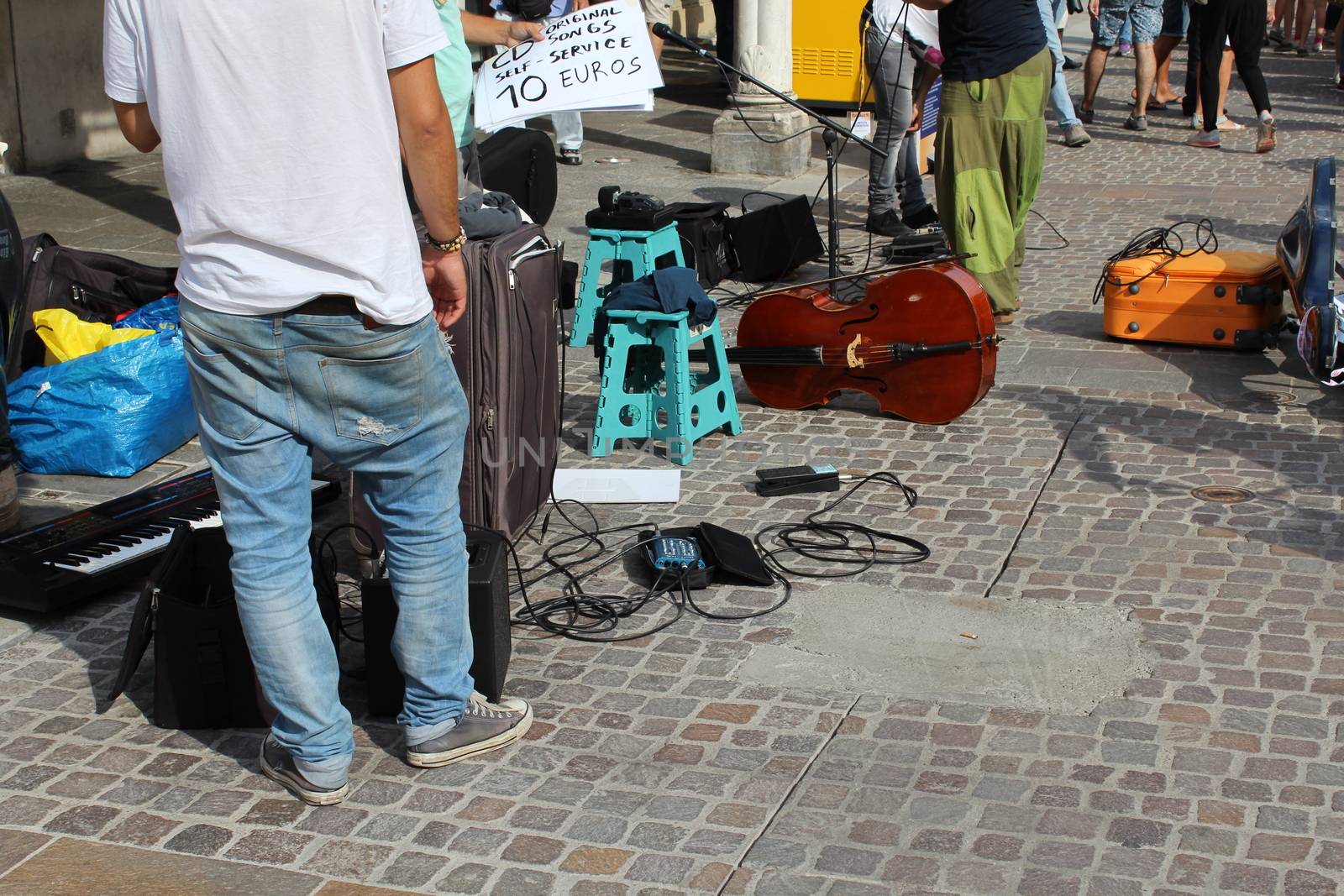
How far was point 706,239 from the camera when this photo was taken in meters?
7.46

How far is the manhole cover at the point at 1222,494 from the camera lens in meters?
4.86

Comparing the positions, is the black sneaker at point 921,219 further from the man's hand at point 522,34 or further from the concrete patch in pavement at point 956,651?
the concrete patch in pavement at point 956,651

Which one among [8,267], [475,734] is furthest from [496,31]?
[475,734]

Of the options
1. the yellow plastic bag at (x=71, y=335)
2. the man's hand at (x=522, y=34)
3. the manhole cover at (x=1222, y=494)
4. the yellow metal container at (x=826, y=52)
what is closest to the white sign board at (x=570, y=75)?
the man's hand at (x=522, y=34)

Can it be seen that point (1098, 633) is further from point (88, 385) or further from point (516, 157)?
point (516, 157)

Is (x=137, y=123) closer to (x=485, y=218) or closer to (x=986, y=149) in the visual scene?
(x=485, y=218)

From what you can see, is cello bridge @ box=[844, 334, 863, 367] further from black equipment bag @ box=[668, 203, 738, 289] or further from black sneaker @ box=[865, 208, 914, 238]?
black sneaker @ box=[865, 208, 914, 238]

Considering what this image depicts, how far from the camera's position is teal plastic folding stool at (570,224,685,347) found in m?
6.56

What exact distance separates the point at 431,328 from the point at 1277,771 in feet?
6.81

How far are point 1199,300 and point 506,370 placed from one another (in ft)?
11.5

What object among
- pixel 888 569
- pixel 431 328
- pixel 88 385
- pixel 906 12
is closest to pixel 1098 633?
pixel 888 569

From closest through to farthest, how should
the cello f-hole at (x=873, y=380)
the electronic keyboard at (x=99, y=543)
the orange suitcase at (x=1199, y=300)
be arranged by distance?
the electronic keyboard at (x=99, y=543), the cello f-hole at (x=873, y=380), the orange suitcase at (x=1199, y=300)

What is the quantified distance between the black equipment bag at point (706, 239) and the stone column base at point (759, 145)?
2.96 meters

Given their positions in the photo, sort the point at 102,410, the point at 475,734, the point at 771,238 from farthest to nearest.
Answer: the point at 771,238
the point at 102,410
the point at 475,734
